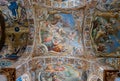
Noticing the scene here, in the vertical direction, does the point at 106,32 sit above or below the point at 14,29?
below

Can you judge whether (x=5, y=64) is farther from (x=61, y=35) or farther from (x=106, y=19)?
(x=106, y=19)

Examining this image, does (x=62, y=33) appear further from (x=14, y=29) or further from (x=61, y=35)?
(x=14, y=29)

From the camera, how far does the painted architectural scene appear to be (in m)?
15.7

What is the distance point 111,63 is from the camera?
51.2ft

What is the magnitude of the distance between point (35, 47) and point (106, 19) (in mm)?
4356

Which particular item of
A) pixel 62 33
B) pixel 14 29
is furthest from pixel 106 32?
pixel 14 29

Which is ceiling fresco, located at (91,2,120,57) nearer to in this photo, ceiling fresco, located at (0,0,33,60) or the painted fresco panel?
the painted fresco panel

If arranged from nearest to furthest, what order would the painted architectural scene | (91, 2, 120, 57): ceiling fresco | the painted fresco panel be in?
the painted architectural scene
(91, 2, 120, 57): ceiling fresco
the painted fresco panel

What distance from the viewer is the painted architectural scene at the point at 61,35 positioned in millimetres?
15688

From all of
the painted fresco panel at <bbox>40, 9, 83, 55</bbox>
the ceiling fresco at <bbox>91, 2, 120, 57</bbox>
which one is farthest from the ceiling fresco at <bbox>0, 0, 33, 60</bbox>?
the ceiling fresco at <bbox>91, 2, 120, 57</bbox>

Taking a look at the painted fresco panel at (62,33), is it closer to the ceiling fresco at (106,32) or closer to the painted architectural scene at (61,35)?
the painted architectural scene at (61,35)

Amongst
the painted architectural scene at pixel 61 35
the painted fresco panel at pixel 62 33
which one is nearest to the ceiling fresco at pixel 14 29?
the painted architectural scene at pixel 61 35

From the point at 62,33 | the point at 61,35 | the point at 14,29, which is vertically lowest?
the point at 61,35

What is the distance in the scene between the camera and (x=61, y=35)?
55.3ft
